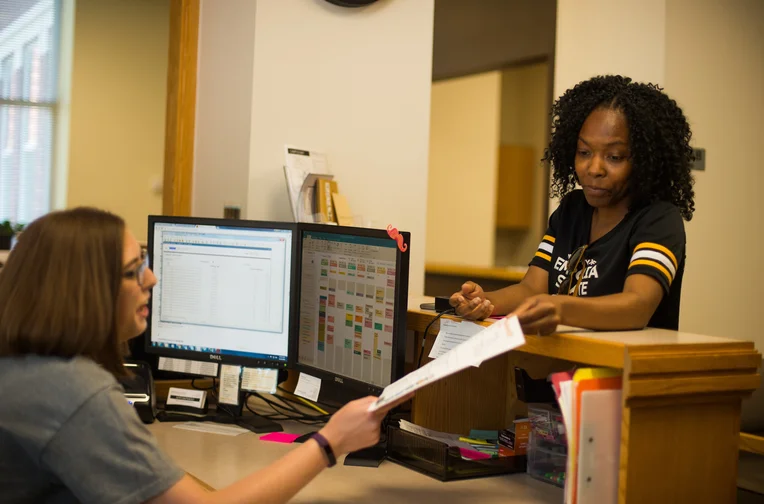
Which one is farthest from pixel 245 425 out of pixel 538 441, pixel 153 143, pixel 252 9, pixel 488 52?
pixel 153 143

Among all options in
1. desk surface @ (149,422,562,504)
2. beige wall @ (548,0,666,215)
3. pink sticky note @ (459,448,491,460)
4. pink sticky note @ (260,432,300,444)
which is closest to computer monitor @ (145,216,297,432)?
pink sticky note @ (260,432,300,444)

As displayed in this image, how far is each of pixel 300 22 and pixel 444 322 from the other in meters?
1.34

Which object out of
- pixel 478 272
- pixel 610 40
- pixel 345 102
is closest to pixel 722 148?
pixel 610 40

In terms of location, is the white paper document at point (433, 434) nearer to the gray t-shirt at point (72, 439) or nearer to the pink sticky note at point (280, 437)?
the pink sticky note at point (280, 437)

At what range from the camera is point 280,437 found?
186cm

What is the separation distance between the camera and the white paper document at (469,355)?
1.15m

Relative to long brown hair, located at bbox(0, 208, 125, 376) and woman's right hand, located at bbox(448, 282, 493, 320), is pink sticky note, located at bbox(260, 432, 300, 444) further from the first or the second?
long brown hair, located at bbox(0, 208, 125, 376)

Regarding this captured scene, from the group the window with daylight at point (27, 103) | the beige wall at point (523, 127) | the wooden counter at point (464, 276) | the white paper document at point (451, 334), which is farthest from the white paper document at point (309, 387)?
the window with daylight at point (27, 103)

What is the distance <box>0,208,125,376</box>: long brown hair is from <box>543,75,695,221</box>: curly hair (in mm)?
972

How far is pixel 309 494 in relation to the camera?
1.45 m

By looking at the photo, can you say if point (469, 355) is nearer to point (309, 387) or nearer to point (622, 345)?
point (622, 345)

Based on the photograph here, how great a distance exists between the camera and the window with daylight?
20.2ft

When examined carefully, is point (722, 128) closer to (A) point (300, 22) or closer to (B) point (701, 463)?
(A) point (300, 22)

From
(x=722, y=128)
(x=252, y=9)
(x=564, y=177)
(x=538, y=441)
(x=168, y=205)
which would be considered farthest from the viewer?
(x=722, y=128)
